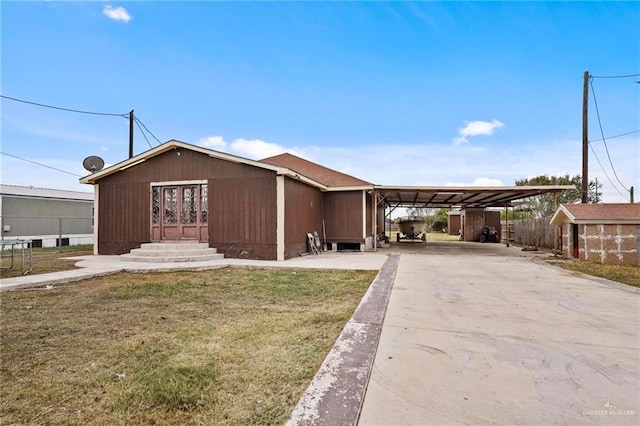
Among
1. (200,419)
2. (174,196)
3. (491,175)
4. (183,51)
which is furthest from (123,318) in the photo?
(491,175)

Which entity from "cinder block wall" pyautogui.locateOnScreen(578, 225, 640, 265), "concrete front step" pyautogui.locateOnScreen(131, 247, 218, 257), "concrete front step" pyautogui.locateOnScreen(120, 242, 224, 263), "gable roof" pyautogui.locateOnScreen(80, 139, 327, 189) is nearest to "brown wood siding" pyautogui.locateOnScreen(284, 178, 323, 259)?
"gable roof" pyautogui.locateOnScreen(80, 139, 327, 189)

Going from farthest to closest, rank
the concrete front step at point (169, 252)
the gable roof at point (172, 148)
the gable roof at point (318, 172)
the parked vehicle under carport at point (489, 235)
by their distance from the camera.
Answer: the parked vehicle under carport at point (489, 235) < the gable roof at point (318, 172) < the gable roof at point (172, 148) < the concrete front step at point (169, 252)

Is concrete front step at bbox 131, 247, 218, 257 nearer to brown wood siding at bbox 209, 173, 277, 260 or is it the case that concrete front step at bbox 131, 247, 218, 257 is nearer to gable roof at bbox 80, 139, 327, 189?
brown wood siding at bbox 209, 173, 277, 260

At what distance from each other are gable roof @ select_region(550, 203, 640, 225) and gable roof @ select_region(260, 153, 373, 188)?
6.49m

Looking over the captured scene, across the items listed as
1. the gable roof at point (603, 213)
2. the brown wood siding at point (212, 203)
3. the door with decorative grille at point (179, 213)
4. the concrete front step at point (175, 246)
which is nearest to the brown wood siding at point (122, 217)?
the brown wood siding at point (212, 203)

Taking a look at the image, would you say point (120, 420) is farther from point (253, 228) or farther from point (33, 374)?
point (253, 228)

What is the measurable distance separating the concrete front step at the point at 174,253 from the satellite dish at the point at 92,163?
183 inches

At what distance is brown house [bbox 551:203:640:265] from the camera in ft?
28.8

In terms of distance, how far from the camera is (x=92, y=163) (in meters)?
11.9

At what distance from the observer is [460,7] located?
31.0 feet

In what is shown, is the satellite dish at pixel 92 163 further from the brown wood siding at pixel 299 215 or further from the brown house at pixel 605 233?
the brown house at pixel 605 233

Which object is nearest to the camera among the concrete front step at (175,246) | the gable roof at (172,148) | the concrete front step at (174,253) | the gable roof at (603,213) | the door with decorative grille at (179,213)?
the concrete front step at (174,253)

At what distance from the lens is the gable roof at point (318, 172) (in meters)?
13.5

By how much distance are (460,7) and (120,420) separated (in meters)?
11.8
